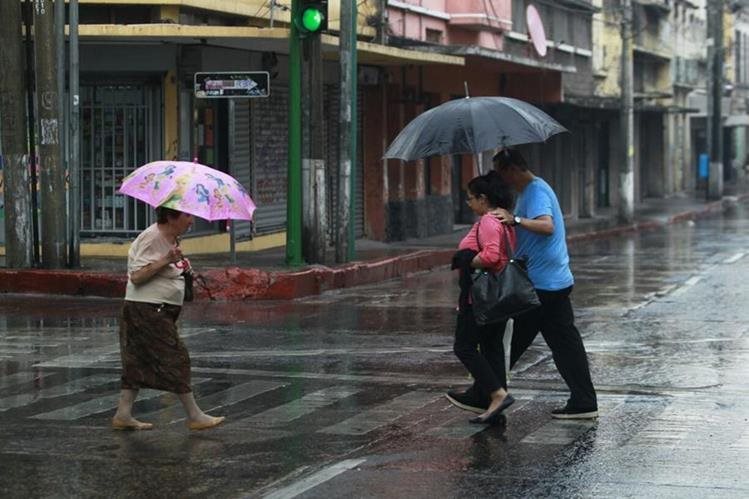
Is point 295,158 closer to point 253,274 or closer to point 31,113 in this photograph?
point 253,274

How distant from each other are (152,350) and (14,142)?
→ 964 cm

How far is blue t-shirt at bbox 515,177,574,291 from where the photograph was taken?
945 centimetres

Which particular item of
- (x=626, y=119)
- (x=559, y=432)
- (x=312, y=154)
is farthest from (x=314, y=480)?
(x=626, y=119)

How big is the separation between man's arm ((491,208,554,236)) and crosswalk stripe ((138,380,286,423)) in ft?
7.87

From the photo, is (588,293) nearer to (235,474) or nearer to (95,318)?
(95,318)

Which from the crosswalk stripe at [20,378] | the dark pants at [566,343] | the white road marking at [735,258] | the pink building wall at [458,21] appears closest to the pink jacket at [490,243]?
the dark pants at [566,343]

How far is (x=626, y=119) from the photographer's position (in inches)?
1446

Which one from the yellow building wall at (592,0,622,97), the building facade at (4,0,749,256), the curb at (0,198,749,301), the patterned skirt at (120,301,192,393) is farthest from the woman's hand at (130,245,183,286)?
Answer: the yellow building wall at (592,0,622,97)

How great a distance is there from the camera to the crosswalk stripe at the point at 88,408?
388 inches

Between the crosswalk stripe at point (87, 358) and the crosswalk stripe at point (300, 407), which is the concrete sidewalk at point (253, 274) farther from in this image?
the crosswalk stripe at point (300, 407)

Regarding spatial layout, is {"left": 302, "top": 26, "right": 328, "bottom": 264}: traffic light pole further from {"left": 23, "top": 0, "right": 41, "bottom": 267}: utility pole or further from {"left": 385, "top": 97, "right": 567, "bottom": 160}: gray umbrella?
{"left": 385, "top": 97, "right": 567, "bottom": 160}: gray umbrella

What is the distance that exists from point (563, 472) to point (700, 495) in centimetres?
83

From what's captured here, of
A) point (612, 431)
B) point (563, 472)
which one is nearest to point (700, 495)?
point (563, 472)

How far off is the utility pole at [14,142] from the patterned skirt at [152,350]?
31.1ft
